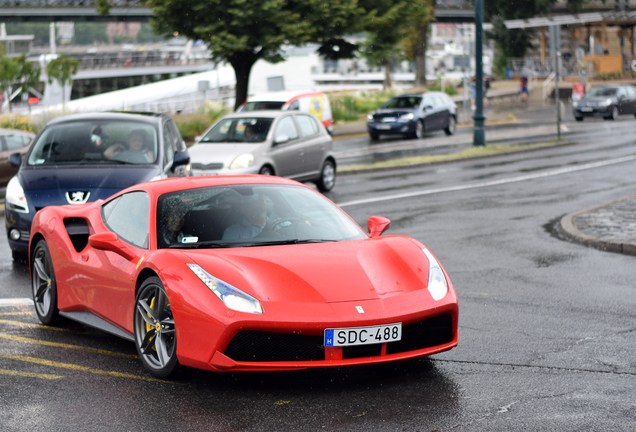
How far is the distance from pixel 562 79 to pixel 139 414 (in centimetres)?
8081

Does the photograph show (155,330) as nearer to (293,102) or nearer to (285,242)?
(285,242)

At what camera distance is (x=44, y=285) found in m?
9.54

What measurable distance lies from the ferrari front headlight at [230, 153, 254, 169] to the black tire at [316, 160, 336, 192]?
206 cm

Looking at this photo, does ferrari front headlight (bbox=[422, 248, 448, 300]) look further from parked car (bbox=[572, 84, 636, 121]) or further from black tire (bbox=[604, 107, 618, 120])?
black tire (bbox=[604, 107, 618, 120])

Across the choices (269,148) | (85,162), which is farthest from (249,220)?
(269,148)

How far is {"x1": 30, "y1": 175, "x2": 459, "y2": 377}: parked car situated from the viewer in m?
6.95

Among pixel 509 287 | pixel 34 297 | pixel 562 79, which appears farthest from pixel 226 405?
pixel 562 79

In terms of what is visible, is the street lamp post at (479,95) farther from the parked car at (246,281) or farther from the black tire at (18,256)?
the parked car at (246,281)

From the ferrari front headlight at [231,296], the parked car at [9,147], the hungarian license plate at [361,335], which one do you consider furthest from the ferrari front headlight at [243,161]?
the hungarian license plate at [361,335]

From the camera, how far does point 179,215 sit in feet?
26.7

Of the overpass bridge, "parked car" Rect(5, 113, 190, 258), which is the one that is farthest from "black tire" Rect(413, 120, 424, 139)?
the overpass bridge

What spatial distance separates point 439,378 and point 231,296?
135cm

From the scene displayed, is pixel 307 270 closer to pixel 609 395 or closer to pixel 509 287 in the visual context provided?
pixel 609 395

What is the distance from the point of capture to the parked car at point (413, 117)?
41.9 m
